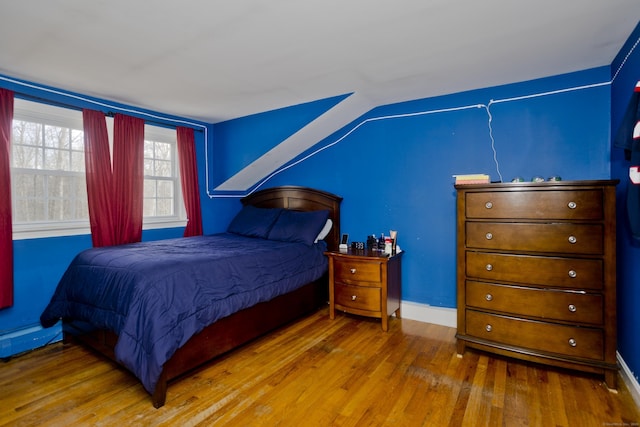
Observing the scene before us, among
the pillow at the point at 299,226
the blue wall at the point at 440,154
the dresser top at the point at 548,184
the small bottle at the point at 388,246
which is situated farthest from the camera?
the pillow at the point at 299,226

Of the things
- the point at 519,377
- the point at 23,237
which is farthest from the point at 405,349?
the point at 23,237

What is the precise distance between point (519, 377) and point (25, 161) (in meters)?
4.11

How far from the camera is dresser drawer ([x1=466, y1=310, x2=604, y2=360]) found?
79.4 inches

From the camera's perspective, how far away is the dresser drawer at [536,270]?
2016 mm

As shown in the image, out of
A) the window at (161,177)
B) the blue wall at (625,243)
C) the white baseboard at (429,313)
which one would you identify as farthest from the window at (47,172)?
the blue wall at (625,243)

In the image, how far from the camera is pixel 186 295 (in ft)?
6.62

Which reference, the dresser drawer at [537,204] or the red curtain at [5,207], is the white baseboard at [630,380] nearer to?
the dresser drawer at [537,204]

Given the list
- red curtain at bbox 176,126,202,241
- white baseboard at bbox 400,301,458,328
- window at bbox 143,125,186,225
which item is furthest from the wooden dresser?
window at bbox 143,125,186,225

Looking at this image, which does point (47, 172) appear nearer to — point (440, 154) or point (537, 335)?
point (440, 154)

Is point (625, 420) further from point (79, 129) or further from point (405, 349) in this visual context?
point (79, 129)

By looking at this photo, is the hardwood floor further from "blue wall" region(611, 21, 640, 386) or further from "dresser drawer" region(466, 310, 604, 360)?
"blue wall" region(611, 21, 640, 386)

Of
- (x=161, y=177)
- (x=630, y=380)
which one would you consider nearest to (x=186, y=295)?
(x=161, y=177)

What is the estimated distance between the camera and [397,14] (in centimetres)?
176

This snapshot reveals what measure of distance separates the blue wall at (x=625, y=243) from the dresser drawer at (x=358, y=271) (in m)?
1.63
